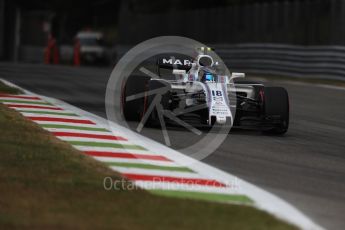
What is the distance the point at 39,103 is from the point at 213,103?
3895mm


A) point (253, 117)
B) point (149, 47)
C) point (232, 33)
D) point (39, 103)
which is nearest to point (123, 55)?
point (149, 47)

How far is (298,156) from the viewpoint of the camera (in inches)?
403

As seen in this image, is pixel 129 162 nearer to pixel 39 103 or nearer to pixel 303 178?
pixel 303 178

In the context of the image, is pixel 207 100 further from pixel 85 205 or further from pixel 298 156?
pixel 85 205

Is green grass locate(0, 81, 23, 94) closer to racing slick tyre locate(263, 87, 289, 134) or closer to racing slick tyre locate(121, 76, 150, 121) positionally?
racing slick tyre locate(121, 76, 150, 121)

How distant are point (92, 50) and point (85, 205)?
41.9m

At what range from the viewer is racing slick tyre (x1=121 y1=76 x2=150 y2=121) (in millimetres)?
12383

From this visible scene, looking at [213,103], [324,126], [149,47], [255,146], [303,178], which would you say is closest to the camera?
[303,178]

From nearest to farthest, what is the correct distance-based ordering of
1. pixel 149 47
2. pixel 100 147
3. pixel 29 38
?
1. pixel 100 147
2. pixel 149 47
3. pixel 29 38

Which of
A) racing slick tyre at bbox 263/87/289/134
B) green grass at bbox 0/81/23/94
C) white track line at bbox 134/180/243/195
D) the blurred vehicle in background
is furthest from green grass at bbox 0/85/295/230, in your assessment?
the blurred vehicle in background

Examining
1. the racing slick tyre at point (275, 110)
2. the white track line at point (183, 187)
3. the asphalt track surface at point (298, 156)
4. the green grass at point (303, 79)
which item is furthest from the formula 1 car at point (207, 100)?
the green grass at point (303, 79)

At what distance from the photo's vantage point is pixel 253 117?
1202 centimetres

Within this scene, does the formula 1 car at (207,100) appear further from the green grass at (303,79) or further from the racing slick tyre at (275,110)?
the green grass at (303,79)

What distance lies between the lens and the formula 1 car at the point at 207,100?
11711 mm
